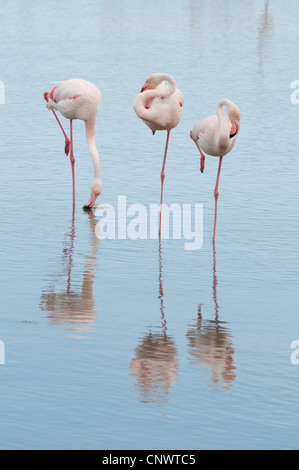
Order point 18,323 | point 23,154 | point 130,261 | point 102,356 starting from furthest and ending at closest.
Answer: point 23,154, point 130,261, point 18,323, point 102,356

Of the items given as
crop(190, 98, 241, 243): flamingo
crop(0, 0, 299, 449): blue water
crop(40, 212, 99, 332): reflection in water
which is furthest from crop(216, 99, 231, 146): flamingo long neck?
crop(40, 212, 99, 332): reflection in water

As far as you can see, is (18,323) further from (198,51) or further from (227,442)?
(198,51)

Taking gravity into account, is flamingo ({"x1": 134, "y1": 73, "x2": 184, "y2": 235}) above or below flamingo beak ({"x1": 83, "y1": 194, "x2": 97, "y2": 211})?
above

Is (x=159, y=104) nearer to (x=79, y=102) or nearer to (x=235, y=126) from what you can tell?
(x=235, y=126)

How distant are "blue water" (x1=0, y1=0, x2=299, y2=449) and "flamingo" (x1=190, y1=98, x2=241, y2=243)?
752 millimetres

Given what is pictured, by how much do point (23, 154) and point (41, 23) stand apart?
2199 cm

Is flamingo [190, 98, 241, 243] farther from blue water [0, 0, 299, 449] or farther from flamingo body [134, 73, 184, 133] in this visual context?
blue water [0, 0, 299, 449]

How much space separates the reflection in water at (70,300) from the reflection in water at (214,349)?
75cm

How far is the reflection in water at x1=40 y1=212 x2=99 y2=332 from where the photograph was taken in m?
7.25

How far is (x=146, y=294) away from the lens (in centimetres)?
796

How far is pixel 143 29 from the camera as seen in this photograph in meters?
32.4

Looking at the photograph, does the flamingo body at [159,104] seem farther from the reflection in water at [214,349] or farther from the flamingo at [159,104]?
the reflection in water at [214,349]
